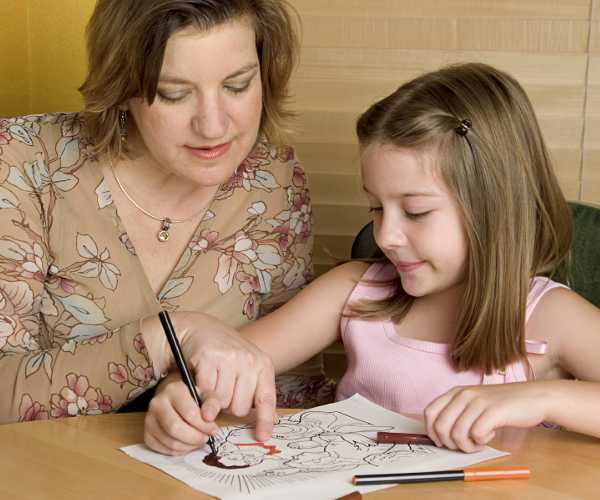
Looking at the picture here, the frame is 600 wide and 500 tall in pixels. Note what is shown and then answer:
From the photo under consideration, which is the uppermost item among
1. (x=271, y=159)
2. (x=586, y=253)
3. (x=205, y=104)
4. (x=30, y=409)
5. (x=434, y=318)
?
(x=205, y=104)

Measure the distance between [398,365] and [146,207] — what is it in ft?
1.83

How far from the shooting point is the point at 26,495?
120 centimetres

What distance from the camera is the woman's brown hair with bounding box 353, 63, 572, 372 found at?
1.66 metres

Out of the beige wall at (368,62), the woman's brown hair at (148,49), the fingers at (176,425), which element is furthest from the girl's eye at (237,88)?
the beige wall at (368,62)

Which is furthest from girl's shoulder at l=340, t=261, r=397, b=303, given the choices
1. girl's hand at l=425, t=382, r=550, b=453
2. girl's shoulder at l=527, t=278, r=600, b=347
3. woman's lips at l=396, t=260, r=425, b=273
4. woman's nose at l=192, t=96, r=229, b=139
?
girl's hand at l=425, t=382, r=550, b=453

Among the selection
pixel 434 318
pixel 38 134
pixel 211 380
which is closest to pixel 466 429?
pixel 211 380

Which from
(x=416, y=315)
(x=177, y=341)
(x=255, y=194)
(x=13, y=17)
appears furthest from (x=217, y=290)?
(x=13, y=17)

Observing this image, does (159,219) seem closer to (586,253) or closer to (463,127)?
(463,127)

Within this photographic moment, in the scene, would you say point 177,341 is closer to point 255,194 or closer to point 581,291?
point 255,194

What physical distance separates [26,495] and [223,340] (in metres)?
0.37

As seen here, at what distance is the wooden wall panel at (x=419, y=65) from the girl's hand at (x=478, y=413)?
1166mm

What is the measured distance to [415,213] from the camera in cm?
164

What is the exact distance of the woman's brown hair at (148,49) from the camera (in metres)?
1.69

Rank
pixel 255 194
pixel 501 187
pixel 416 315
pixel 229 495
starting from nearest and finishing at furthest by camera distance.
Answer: pixel 229 495
pixel 501 187
pixel 416 315
pixel 255 194
